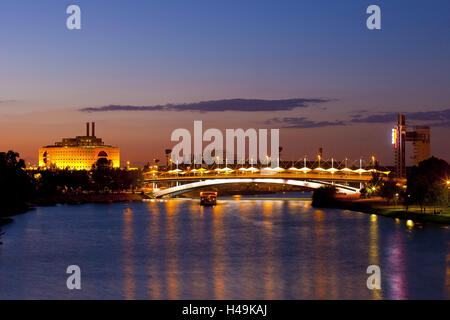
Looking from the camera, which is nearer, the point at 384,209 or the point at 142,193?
the point at 384,209

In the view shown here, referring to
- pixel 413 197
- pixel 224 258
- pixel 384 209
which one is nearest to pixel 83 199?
pixel 384 209

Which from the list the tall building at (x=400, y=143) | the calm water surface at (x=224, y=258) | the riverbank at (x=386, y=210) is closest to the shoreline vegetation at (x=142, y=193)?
the riverbank at (x=386, y=210)

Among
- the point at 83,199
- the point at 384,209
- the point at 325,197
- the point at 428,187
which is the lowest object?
the point at 83,199

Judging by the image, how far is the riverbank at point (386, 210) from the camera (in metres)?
58.4

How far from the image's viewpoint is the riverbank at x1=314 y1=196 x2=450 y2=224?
192 ft

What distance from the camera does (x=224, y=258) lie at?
1688 inches

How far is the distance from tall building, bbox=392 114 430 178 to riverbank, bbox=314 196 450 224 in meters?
47.3

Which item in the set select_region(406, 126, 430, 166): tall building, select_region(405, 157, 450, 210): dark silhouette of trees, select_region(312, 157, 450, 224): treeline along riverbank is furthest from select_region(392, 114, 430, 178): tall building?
select_region(405, 157, 450, 210): dark silhouette of trees

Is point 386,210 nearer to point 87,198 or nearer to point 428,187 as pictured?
point 428,187

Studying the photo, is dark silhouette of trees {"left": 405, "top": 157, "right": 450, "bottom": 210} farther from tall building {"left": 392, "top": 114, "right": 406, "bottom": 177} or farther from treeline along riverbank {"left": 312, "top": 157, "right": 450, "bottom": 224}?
tall building {"left": 392, "top": 114, "right": 406, "bottom": 177}

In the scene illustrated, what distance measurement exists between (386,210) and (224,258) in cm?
3577
